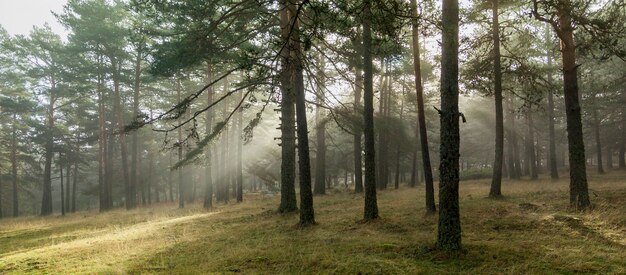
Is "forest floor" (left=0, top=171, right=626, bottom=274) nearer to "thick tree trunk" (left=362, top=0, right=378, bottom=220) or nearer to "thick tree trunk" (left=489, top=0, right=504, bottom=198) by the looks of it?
"thick tree trunk" (left=362, top=0, right=378, bottom=220)

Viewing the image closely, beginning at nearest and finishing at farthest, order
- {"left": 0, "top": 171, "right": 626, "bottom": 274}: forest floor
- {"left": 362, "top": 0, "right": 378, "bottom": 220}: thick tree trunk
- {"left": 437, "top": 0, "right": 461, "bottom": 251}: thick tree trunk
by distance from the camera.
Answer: {"left": 0, "top": 171, "right": 626, "bottom": 274}: forest floor < {"left": 437, "top": 0, "right": 461, "bottom": 251}: thick tree trunk < {"left": 362, "top": 0, "right": 378, "bottom": 220}: thick tree trunk

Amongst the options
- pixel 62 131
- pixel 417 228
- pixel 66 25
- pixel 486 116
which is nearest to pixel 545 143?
pixel 486 116

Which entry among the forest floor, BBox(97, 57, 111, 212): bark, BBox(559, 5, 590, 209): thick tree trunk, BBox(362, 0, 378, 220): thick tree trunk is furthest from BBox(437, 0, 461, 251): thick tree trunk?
BBox(97, 57, 111, 212): bark

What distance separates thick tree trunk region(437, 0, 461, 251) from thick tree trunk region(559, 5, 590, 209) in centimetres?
648

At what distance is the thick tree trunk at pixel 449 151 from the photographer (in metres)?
6.48

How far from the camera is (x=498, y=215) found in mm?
10625

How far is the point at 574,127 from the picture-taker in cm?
1084

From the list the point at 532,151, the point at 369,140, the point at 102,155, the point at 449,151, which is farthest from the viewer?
the point at 102,155

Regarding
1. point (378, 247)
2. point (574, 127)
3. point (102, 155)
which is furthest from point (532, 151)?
point (102, 155)

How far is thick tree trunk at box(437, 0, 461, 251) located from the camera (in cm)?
648

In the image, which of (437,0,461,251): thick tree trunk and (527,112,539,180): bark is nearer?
(437,0,461,251): thick tree trunk

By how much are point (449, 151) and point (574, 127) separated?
704cm

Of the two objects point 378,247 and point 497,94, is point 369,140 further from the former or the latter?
point 497,94

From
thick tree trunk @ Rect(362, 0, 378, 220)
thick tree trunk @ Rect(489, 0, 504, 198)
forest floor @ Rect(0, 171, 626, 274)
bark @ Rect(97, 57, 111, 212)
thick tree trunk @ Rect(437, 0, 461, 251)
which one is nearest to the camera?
forest floor @ Rect(0, 171, 626, 274)
